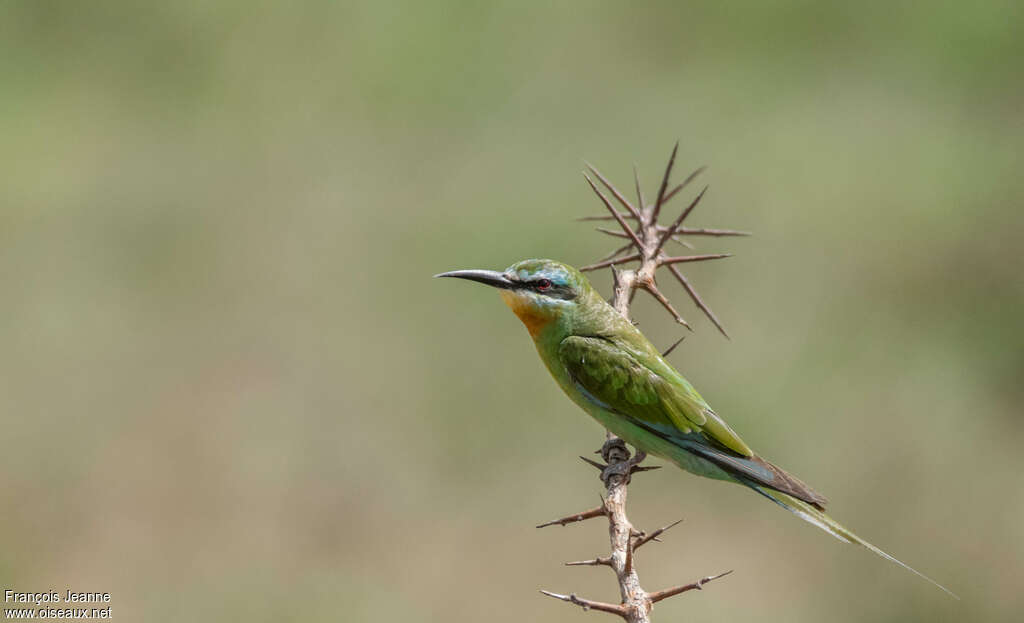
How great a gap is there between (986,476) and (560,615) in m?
2.45

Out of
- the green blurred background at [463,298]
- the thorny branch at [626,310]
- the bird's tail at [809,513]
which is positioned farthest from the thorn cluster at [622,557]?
the green blurred background at [463,298]

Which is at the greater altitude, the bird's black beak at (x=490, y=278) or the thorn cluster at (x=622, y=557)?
the bird's black beak at (x=490, y=278)

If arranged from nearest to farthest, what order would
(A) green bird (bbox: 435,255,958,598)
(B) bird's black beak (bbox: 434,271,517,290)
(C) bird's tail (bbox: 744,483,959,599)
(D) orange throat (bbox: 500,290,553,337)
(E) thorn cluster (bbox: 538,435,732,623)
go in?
(E) thorn cluster (bbox: 538,435,732,623), (C) bird's tail (bbox: 744,483,959,599), (B) bird's black beak (bbox: 434,271,517,290), (A) green bird (bbox: 435,255,958,598), (D) orange throat (bbox: 500,290,553,337)

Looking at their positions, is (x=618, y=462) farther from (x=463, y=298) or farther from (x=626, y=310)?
(x=463, y=298)

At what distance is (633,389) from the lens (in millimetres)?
3791

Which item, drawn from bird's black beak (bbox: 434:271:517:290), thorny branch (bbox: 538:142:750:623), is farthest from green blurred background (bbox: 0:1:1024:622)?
bird's black beak (bbox: 434:271:517:290)

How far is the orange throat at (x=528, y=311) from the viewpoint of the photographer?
12.7 ft

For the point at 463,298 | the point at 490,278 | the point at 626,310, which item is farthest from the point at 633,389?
the point at 463,298

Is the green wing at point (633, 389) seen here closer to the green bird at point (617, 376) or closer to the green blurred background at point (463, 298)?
the green bird at point (617, 376)

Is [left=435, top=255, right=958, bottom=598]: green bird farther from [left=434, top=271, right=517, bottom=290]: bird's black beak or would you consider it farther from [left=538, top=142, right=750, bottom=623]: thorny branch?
[left=538, top=142, right=750, bottom=623]: thorny branch

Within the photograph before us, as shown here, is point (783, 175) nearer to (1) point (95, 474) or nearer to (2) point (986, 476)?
(2) point (986, 476)

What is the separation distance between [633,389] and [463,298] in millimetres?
3594

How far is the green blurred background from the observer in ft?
19.6

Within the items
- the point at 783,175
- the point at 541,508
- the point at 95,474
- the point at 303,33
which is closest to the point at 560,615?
the point at 541,508
